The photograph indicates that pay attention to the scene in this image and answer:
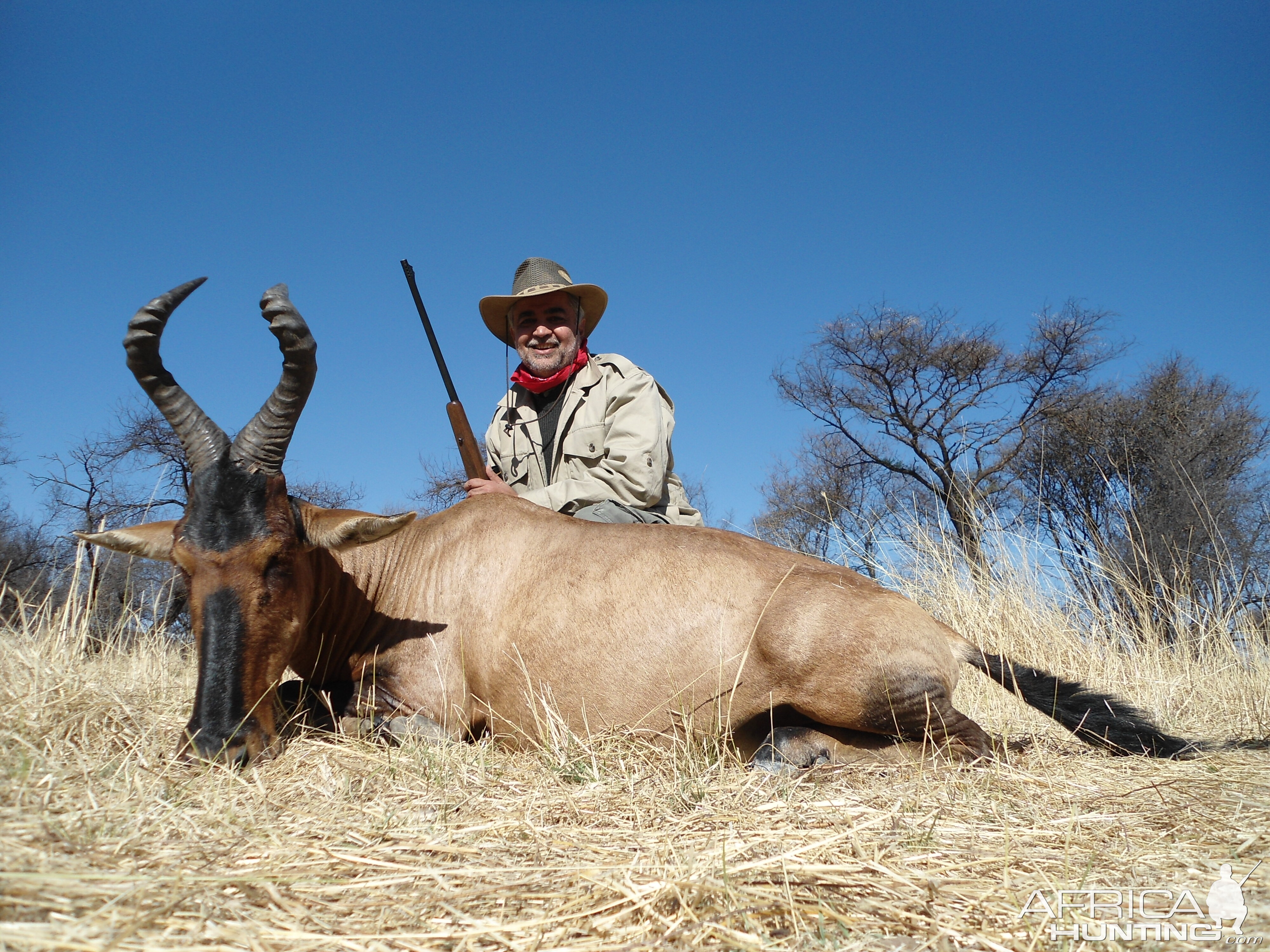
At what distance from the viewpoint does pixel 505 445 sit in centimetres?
648

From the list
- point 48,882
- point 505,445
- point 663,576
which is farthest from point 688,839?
point 505,445

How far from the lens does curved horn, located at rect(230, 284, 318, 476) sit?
370 cm

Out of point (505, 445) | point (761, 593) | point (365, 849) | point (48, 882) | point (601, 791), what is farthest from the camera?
point (505, 445)

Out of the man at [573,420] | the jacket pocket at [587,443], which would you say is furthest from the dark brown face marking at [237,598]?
the jacket pocket at [587,443]

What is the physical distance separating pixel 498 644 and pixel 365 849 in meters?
1.92

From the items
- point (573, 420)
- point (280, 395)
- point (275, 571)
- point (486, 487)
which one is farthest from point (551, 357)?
point (275, 571)

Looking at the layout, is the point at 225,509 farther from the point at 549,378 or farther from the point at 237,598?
the point at 549,378

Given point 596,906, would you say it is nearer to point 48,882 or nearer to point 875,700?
point 48,882

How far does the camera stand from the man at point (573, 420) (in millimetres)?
5516

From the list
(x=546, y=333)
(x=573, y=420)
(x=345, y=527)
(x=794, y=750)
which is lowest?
(x=794, y=750)

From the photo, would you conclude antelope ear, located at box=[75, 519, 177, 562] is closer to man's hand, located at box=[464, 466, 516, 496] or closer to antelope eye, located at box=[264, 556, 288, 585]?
antelope eye, located at box=[264, 556, 288, 585]

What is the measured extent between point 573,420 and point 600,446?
1.16 feet

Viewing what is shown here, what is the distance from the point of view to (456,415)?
244 inches

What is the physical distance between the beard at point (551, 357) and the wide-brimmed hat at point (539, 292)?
24cm
